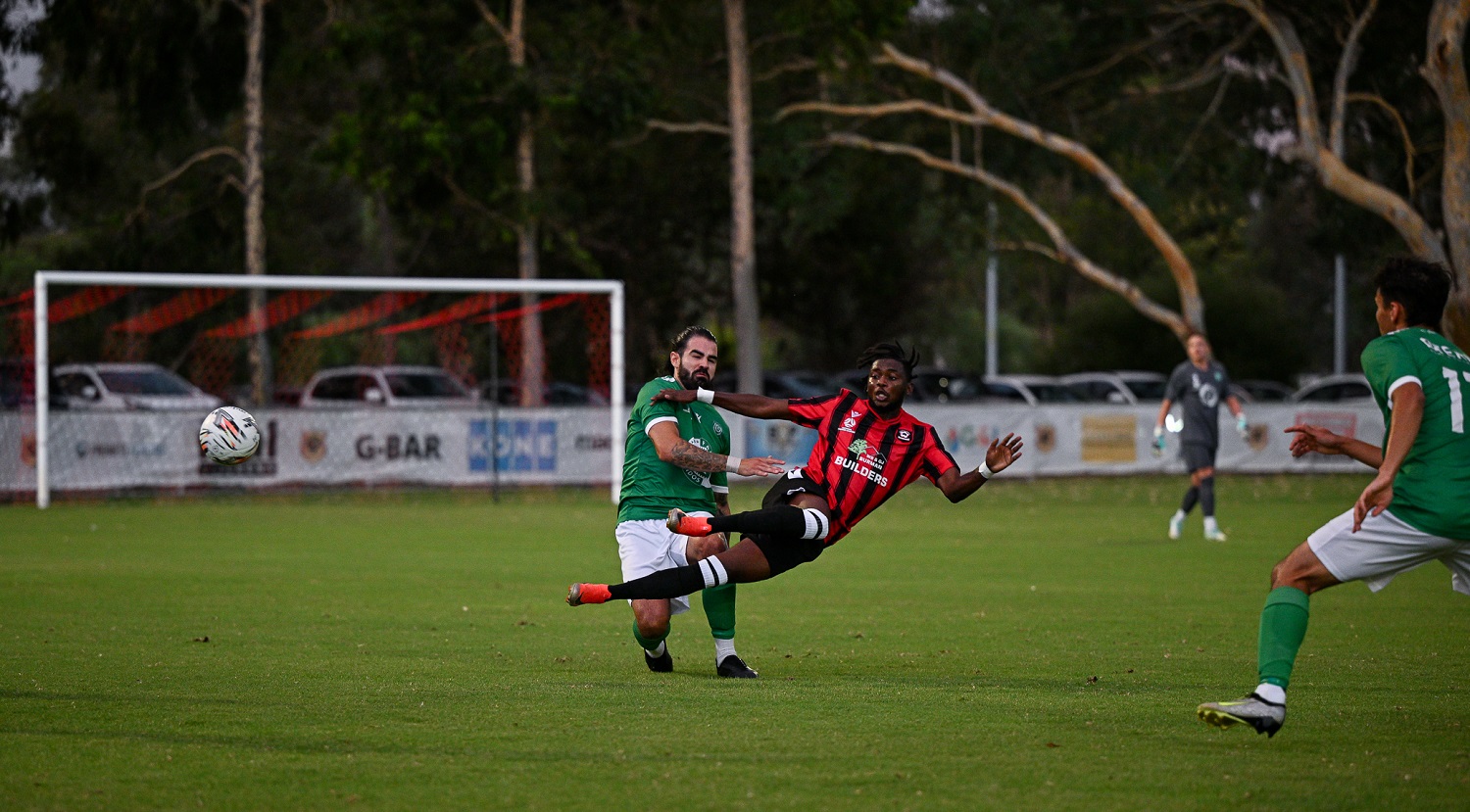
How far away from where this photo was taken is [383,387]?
3341 centimetres

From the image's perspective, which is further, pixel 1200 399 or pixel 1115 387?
pixel 1115 387

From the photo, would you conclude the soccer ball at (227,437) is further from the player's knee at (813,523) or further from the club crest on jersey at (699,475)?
the player's knee at (813,523)

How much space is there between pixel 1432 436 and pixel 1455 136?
21.7m

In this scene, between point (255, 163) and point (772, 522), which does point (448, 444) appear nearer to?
point (255, 163)

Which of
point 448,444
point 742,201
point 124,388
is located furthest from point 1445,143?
point 124,388

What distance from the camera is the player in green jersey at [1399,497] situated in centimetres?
666

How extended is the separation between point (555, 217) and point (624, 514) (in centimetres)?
2737

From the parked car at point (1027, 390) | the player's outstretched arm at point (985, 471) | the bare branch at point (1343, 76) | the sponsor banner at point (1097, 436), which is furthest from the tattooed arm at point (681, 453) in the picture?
the parked car at point (1027, 390)

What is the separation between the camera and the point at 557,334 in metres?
47.6

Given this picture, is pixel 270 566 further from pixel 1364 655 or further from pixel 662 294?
pixel 662 294

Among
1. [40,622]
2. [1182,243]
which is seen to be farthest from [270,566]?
[1182,243]

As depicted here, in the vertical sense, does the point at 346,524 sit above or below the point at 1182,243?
below

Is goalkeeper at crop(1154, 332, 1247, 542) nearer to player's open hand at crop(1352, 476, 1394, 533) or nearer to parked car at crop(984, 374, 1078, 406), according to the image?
player's open hand at crop(1352, 476, 1394, 533)

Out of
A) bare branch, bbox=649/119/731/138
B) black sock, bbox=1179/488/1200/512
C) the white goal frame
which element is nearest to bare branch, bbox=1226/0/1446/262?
black sock, bbox=1179/488/1200/512
